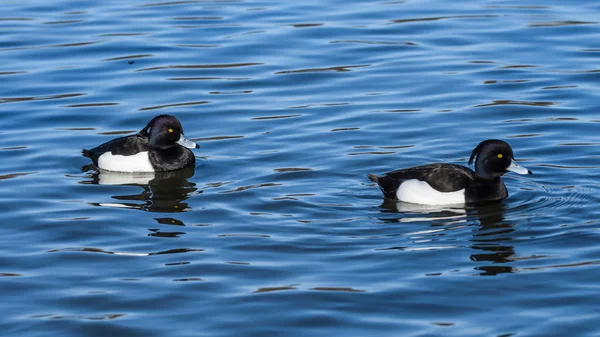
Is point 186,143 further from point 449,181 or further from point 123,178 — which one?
point 449,181

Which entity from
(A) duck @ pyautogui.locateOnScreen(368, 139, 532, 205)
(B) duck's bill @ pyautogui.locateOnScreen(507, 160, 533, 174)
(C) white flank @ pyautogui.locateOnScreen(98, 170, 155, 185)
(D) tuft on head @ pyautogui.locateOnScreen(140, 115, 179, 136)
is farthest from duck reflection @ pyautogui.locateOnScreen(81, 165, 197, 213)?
(B) duck's bill @ pyautogui.locateOnScreen(507, 160, 533, 174)

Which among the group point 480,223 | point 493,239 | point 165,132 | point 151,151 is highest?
point 165,132

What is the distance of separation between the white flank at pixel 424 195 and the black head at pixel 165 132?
323cm

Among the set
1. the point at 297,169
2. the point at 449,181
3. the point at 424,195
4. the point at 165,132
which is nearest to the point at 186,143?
the point at 165,132

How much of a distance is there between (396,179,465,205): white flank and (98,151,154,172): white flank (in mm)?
3514

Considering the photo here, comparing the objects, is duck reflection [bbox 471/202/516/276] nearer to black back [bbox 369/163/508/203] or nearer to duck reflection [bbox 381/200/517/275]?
duck reflection [bbox 381/200/517/275]

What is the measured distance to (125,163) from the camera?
13820 mm

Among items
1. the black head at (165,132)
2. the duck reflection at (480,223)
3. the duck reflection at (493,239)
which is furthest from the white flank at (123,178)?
the duck reflection at (493,239)

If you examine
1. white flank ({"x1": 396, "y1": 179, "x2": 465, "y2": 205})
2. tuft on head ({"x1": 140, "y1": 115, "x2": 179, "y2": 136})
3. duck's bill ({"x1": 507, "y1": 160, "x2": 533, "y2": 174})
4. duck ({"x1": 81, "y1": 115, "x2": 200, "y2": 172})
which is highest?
tuft on head ({"x1": 140, "y1": 115, "x2": 179, "y2": 136})

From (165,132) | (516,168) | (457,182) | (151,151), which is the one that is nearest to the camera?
(457,182)

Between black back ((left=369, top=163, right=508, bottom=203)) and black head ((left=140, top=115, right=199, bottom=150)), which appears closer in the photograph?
black back ((left=369, top=163, right=508, bottom=203))

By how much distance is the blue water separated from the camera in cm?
906

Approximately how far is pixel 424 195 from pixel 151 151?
3755 millimetres

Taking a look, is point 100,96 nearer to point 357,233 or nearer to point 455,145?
point 455,145
